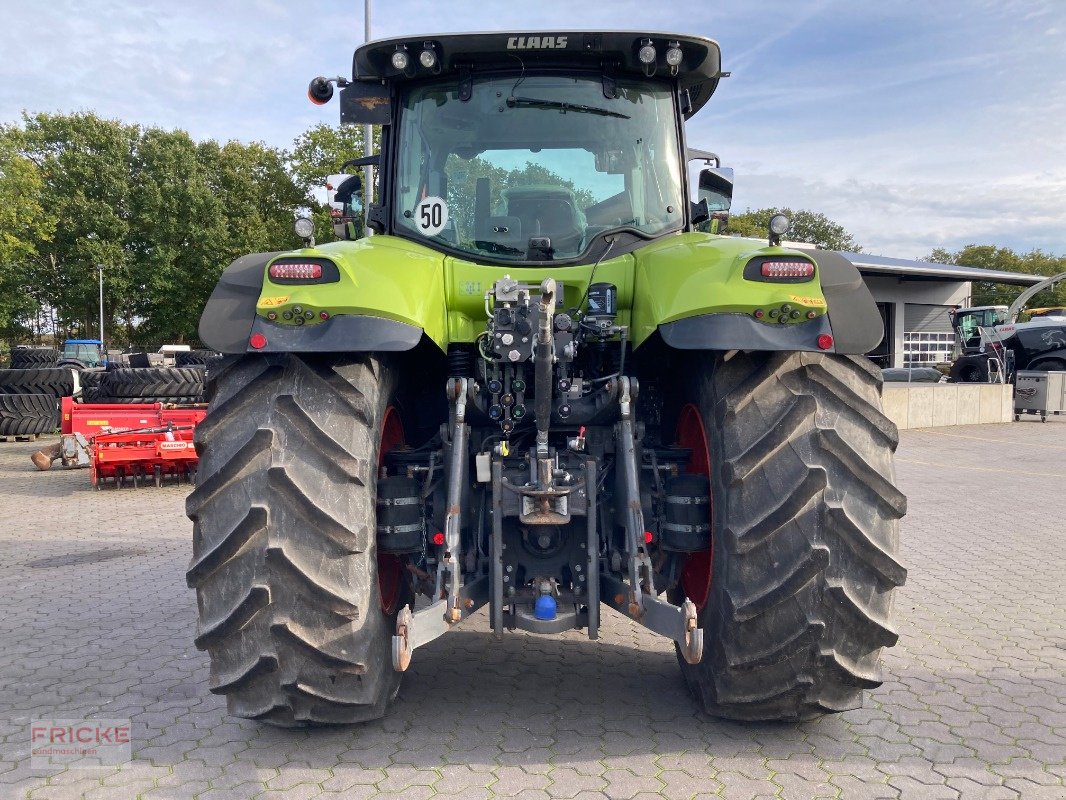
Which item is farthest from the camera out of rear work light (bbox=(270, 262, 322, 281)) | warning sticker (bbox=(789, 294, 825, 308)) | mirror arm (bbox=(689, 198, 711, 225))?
mirror arm (bbox=(689, 198, 711, 225))

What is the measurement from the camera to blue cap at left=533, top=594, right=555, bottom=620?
3.40 metres

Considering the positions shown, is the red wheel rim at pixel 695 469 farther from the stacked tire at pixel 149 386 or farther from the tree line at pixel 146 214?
the tree line at pixel 146 214

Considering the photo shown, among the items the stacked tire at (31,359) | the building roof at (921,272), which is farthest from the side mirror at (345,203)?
the building roof at (921,272)

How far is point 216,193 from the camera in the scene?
154ft

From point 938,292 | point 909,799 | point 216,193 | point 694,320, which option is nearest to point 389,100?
point 694,320

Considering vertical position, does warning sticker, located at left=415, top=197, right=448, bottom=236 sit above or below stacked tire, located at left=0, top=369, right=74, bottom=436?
above

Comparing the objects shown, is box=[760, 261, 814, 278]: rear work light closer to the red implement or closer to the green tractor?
the green tractor

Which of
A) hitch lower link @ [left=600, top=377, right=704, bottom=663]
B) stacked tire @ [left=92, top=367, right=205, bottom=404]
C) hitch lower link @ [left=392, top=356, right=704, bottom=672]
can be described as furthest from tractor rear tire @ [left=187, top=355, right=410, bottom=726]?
stacked tire @ [left=92, top=367, right=205, bottom=404]

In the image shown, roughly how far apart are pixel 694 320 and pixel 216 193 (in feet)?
159

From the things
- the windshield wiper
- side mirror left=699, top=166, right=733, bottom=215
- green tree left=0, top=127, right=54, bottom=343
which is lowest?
side mirror left=699, top=166, right=733, bottom=215

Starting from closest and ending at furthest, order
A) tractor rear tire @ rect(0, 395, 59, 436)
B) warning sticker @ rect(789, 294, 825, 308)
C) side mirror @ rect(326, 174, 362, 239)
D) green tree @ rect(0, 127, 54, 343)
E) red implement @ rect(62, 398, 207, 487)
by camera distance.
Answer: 1. warning sticker @ rect(789, 294, 825, 308)
2. side mirror @ rect(326, 174, 362, 239)
3. red implement @ rect(62, 398, 207, 487)
4. tractor rear tire @ rect(0, 395, 59, 436)
5. green tree @ rect(0, 127, 54, 343)

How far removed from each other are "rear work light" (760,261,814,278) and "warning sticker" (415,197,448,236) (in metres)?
1.76

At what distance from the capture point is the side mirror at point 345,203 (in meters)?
5.32

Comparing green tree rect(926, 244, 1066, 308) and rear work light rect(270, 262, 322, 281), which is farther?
green tree rect(926, 244, 1066, 308)
